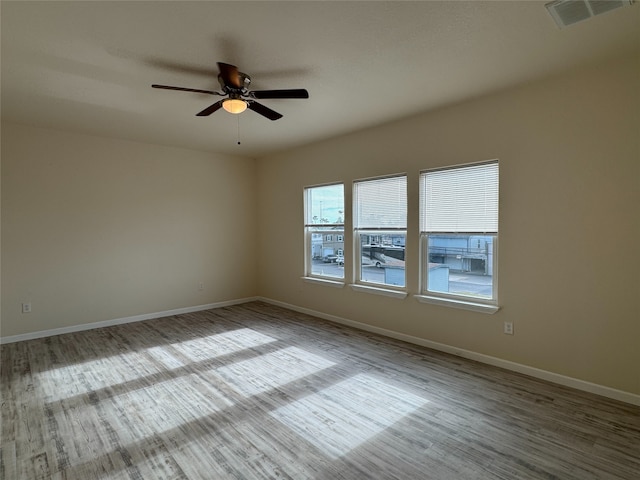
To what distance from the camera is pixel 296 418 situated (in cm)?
246

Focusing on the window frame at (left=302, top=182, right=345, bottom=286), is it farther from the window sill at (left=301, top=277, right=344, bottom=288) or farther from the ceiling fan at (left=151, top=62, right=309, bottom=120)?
the ceiling fan at (left=151, top=62, right=309, bottom=120)

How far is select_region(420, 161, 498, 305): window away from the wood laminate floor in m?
0.80

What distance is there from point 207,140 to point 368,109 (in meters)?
2.59

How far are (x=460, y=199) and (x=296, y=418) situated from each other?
2711 millimetres

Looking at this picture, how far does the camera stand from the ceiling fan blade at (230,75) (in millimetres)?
2479

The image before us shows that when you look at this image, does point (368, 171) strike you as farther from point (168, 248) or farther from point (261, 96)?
point (168, 248)

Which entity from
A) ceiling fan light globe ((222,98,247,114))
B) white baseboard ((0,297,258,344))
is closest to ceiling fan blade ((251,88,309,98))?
ceiling fan light globe ((222,98,247,114))

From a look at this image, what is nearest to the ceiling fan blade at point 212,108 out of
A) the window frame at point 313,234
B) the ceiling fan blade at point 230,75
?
the ceiling fan blade at point 230,75

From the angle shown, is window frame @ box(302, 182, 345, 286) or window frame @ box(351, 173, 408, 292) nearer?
window frame @ box(351, 173, 408, 292)

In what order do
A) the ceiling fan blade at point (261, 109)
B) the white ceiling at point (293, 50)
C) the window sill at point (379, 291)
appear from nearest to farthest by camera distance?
the white ceiling at point (293, 50) → the ceiling fan blade at point (261, 109) → the window sill at point (379, 291)

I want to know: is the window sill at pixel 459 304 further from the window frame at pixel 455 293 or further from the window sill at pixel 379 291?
the window sill at pixel 379 291

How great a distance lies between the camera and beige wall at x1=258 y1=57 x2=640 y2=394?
261cm

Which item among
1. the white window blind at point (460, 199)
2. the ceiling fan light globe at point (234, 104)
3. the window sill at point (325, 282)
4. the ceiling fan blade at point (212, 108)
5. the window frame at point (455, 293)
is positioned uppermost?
the ceiling fan blade at point (212, 108)

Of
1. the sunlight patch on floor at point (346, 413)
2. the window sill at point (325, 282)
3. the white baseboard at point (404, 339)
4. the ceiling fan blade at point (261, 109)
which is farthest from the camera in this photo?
the window sill at point (325, 282)
